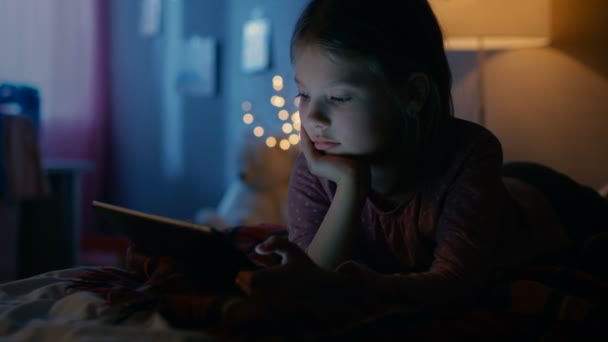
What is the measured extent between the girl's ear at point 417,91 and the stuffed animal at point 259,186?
1.59m

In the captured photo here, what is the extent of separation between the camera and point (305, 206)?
0.96 m

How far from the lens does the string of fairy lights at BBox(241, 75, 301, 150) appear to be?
98.3 inches

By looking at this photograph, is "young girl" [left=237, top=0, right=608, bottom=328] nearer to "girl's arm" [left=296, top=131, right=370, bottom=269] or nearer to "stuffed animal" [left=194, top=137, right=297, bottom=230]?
"girl's arm" [left=296, top=131, right=370, bottom=269]

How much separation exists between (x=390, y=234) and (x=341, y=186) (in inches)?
4.7

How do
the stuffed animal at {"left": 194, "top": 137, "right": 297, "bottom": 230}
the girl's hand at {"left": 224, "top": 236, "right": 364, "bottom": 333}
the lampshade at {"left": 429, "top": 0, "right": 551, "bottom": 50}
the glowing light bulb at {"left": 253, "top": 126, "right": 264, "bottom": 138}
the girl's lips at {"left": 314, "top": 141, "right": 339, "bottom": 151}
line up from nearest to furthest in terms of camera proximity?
the girl's hand at {"left": 224, "top": 236, "right": 364, "bottom": 333}, the girl's lips at {"left": 314, "top": 141, "right": 339, "bottom": 151}, the lampshade at {"left": 429, "top": 0, "right": 551, "bottom": 50}, the stuffed animal at {"left": 194, "top": 137, "right": 297, "bottom": 230}, the glowing light bulb at {"left": 253, "top": 126, "right": 264, "bottom": 138}

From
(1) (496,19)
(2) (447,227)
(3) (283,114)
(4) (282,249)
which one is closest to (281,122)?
(3) (283,114)

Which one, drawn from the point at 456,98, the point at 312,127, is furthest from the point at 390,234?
the point at 456,98

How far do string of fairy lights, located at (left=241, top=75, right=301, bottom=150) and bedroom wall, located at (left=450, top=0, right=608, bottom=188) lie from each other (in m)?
0.91

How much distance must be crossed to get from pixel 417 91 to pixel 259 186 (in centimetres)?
165

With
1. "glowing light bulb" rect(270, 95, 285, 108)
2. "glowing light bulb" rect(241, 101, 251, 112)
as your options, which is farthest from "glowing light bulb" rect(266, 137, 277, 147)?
"glowing light bulb" rect(241, 101, 251, 112)

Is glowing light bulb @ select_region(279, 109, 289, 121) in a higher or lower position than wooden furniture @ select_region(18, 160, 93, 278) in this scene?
higher

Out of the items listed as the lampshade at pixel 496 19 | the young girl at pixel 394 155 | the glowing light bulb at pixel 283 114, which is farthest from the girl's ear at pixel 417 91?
the glowing light bulb at pixel 283 114

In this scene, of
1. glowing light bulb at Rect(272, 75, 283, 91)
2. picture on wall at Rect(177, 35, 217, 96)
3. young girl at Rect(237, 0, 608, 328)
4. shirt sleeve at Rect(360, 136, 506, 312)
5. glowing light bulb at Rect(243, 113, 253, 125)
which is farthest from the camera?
picture on wall at Rect(177, 35, 217, 96)

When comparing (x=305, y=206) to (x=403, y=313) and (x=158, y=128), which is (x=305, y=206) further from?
(x=158, y=128)
